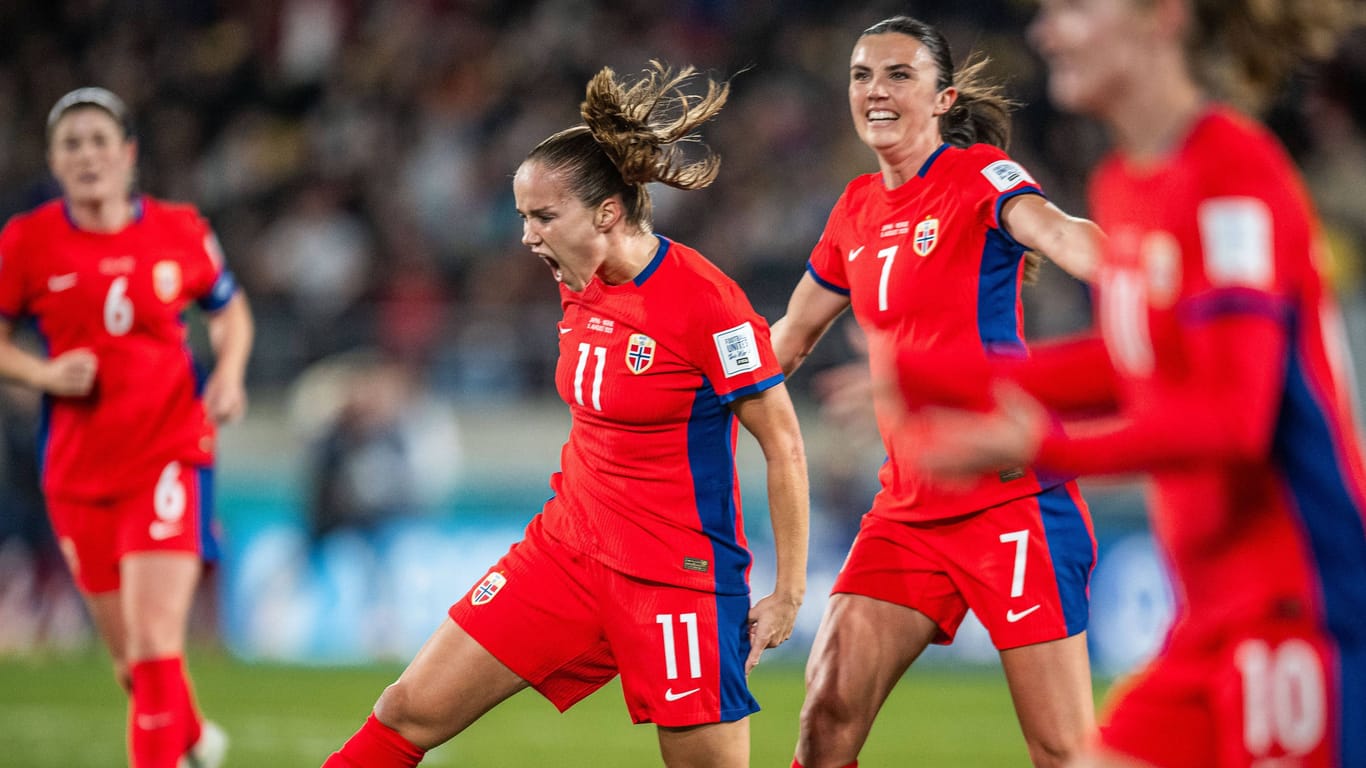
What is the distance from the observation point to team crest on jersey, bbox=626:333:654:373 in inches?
184

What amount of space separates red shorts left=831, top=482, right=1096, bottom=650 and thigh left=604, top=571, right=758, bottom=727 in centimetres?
53

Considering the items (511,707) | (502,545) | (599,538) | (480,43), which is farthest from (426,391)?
(599,538)

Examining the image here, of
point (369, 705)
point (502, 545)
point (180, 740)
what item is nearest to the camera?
point (180, 740)

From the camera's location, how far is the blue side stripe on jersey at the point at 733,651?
15.2 feet

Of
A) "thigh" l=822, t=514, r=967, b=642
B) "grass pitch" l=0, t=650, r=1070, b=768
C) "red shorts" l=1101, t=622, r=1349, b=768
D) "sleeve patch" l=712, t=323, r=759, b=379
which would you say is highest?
"sleeve patch" l=712, t=323, r=759, b=379

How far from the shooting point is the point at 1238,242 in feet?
8.37

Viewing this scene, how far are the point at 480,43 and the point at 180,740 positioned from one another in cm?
1216

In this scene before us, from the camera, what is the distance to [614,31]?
1725cm

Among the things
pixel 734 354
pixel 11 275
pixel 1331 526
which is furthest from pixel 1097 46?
pixel 11 275

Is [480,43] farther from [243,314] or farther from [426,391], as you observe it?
[243,314]

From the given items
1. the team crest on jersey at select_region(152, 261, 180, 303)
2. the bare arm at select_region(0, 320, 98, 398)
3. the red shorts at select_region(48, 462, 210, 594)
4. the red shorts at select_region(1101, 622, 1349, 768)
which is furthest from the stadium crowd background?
the red shorts at select_region(1101, 622, 1349, 768)

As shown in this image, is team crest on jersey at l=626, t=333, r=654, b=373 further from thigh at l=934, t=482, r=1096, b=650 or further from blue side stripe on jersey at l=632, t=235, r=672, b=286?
thigh at l=934, t=482, r=1096, b=650

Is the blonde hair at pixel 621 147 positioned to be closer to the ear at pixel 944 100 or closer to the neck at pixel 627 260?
the neck at pixel 627 260

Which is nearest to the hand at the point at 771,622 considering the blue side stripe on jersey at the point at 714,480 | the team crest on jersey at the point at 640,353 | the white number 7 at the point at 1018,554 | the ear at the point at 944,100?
the blue side stripe on jersey at the point at 714,480
